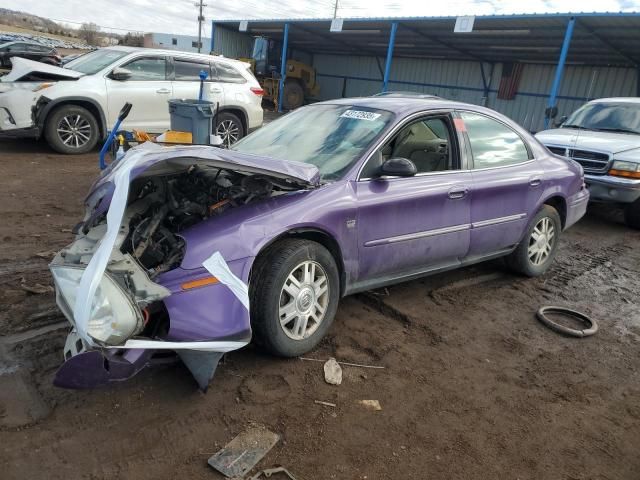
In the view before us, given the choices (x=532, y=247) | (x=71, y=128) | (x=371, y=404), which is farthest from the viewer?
(x=71, y=128)

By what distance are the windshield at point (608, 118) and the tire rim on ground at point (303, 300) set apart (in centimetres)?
704

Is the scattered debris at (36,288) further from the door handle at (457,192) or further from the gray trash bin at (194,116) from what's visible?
the door handle at (457,192)

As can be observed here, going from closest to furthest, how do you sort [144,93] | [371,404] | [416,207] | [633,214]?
[371,404], [416,207], [633,214], [144,93]

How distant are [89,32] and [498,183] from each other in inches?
3771

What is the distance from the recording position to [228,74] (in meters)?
10.1

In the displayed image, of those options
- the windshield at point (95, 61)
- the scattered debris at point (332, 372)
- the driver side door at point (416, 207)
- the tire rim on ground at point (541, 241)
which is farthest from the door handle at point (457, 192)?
the windshield at point (95, 61)

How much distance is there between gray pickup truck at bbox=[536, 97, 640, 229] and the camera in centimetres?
721

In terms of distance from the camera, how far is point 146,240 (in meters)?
2.79

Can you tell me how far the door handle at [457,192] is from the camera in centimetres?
401

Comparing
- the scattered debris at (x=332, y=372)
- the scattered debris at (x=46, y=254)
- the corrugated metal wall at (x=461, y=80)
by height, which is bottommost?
the scattered debris at (x=46, y=254)

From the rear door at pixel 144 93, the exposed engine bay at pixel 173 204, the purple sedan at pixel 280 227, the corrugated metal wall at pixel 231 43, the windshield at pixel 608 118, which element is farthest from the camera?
the corrugated metal wall at pixel 231 43

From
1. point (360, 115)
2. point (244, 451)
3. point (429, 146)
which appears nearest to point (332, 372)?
point (244, 451)

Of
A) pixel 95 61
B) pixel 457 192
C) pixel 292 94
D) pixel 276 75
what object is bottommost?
pixel 457 192

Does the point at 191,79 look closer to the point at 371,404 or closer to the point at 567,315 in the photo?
the point at 567,315
